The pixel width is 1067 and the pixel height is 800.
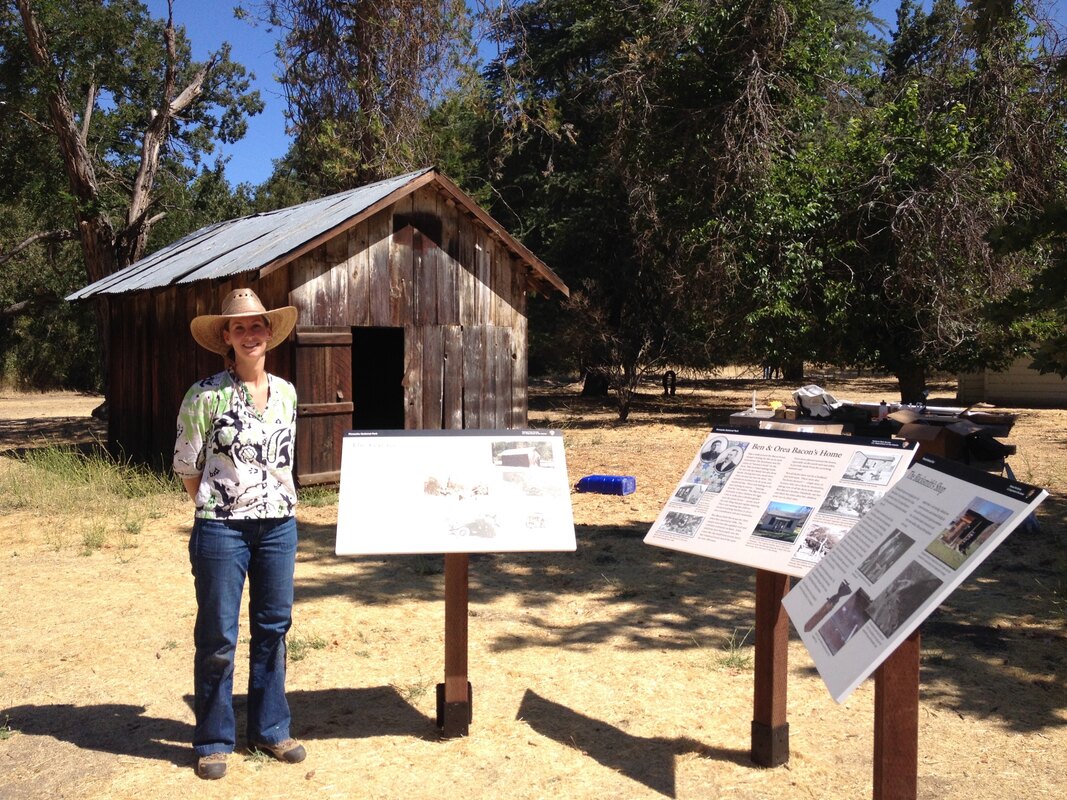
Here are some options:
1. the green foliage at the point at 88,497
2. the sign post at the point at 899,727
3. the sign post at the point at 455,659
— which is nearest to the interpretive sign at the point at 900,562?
the sign post at the point at 899,727

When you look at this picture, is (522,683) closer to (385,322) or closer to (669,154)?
(385,322)

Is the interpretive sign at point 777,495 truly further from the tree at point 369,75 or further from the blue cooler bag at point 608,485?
the tree at point 369,75

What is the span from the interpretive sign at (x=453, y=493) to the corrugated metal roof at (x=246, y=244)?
610 centimetres

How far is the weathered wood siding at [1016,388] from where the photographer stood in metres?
22.3

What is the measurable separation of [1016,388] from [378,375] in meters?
15.4

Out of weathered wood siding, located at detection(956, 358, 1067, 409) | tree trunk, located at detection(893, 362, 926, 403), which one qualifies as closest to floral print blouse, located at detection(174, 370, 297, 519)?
tree trunk, located at detection(893, 362, 926, 403)

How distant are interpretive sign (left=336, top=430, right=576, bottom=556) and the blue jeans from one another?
319 mm

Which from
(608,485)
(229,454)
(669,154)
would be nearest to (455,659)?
(229,454)

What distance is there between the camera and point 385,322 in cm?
1182

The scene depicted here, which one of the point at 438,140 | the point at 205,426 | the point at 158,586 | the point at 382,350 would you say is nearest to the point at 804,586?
the point at 205,426

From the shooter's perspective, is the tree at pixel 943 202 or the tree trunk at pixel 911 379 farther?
the tree trunk at pixel 911 379

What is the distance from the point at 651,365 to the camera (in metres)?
20.4

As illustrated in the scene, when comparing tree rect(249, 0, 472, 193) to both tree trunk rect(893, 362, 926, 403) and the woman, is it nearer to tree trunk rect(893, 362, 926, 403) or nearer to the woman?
tree trunk rect(893, 362, 926, 403)

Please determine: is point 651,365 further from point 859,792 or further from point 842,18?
point 859,792
